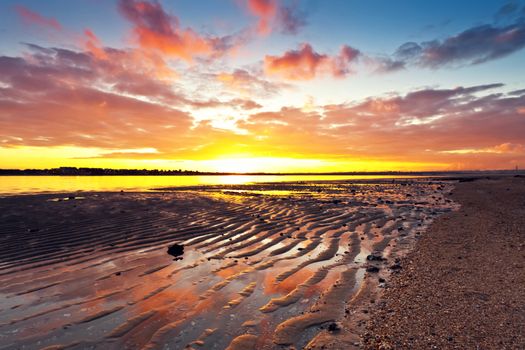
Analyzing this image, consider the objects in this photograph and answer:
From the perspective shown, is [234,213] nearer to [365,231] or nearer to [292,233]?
[292,233]

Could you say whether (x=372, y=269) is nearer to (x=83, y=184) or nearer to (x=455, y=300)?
(x=455, y=300)

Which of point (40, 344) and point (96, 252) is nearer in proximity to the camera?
point (40, 344)

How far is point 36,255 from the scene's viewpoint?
9.74 meters

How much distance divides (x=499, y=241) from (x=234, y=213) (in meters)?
12.5

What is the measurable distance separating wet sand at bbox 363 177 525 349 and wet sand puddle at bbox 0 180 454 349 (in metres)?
0.80

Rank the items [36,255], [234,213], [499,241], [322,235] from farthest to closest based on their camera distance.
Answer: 1. [234,213]
2. [322,235]
3. [499,241]
4. [36,255]

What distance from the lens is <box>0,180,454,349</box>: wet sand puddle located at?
5.05 metres

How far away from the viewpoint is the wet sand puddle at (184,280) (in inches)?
199

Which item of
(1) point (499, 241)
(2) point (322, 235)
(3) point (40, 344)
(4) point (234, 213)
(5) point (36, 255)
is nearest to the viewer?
(3) point (40, 344)

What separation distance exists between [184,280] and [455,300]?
5524 mm

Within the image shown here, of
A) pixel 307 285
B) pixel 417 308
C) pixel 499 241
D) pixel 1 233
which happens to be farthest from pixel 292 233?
pixel 1 233

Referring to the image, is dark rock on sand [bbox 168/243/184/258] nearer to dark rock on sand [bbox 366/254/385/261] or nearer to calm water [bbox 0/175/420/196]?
dark rock on sand [bbox 366/254/385/261]

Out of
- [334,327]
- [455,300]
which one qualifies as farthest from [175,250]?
[455,300]

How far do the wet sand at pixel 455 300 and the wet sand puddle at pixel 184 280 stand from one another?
2.62 ft
